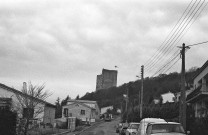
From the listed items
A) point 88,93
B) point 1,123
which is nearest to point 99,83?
point 1,123

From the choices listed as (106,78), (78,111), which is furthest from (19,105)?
(78,111)

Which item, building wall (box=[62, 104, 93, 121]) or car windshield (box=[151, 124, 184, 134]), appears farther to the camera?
building wall (box=[62, 104, 93, 121])

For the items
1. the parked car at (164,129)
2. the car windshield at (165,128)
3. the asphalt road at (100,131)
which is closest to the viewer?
the parked car at (164,129)

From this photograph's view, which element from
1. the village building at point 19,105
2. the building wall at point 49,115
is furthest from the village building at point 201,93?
the building wall at point 49,115

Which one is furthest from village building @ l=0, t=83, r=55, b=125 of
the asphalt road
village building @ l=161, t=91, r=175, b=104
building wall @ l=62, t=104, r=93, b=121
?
building wall @ l=62, t=104, r=93, b=121

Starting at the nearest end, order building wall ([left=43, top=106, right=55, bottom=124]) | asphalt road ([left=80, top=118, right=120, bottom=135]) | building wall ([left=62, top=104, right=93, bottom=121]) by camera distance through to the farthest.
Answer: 1. asphalt road ([left=80, top=118, right=120, bottom=135])
2. building wall ([left=43, top=106, right=55, bottom=124])
3. building wall ([left=62, top=104, right=93, bottom=121])

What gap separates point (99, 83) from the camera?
6906 centimetres

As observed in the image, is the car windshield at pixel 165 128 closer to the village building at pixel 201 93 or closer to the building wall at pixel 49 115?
the village building at pixel 201 93

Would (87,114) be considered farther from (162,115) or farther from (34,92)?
(34,92)

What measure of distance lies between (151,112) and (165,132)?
38.2 m

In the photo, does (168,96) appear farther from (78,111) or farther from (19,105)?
(19,105)

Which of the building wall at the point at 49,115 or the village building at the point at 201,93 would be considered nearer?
the village building at the point at 201,93

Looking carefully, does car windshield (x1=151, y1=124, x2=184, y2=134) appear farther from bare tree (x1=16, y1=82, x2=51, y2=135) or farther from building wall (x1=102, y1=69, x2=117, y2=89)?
building wall (x1=102, y1=69, x2=117, y2=89)

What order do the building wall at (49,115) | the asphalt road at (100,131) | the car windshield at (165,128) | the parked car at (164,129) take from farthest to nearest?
the building wall at (49,115), the asphalt road at (100,131), the car windshield at (165,128), the parked car at (164,129)
